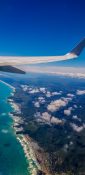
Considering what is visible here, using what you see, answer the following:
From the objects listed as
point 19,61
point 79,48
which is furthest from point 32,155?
point 19,61

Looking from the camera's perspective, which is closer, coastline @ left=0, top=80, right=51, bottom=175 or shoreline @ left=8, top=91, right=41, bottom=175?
coastline @ left=0, top=80, right=51, bottom=175

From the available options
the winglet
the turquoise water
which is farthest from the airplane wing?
the turquoise water

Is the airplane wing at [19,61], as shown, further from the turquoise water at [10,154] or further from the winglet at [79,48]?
the turquoise water at [10,154]

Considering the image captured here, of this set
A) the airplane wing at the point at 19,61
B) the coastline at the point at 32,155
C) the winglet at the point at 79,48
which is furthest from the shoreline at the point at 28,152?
the airplane wing at the point at 19,61

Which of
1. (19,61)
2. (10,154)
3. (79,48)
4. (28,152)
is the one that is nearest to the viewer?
(19,61)

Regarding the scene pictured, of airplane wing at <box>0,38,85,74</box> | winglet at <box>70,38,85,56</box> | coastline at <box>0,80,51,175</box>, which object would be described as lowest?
coastline at <box>0,80,51,175</box>

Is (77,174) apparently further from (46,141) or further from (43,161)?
(46,141)

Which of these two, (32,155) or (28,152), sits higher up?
(28,152)

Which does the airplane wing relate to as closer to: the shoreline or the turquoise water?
the shoreline

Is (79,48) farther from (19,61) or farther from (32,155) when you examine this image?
(32,155)

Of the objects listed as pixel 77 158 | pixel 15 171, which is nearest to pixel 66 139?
pixel 77 158

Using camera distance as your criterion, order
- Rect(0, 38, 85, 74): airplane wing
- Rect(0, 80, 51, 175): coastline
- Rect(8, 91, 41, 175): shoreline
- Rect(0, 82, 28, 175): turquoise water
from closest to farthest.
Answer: Rect(0, 38, 85, 74): airplane wing, Rect(0, 82, 28, 175): turquoise water, Rect(0, 80, 51, 175): coastline, Rect(8, 91, 41, 175): shoreline
